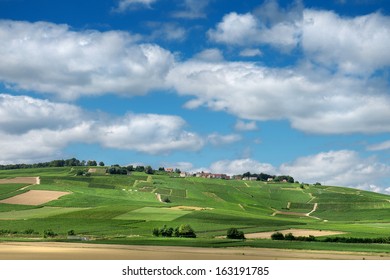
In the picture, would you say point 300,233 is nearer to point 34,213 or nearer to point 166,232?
point 166,232

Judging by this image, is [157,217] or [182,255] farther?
[157,217]

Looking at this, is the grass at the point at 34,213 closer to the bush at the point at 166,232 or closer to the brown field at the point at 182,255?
the bush at the point at 166,232

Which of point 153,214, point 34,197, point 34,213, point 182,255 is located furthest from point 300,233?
point 34,197

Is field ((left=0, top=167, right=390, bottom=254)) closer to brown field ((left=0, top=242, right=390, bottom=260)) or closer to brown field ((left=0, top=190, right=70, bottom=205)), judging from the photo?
brown field ((left=0, top=190, right=70, bottom=205))

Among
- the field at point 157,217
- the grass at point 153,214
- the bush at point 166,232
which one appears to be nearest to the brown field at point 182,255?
the field at point 157,217

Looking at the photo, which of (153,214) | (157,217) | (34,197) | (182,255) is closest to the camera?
(182,255)

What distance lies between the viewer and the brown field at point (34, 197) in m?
158

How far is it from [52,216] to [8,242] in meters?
48.2

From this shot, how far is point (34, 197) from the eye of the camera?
165m

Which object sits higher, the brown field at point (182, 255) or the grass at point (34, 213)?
the grass at point (34, 213)

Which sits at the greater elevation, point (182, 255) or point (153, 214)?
point (153, 214)

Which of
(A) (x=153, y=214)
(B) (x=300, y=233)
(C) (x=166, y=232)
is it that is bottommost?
(B) (x=300, y=233)

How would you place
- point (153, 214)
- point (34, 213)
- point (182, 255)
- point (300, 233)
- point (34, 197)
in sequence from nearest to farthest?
point (182, 255)
point (300, 233)
point (153, 214)
point (34, 213)
point (34, 197)
